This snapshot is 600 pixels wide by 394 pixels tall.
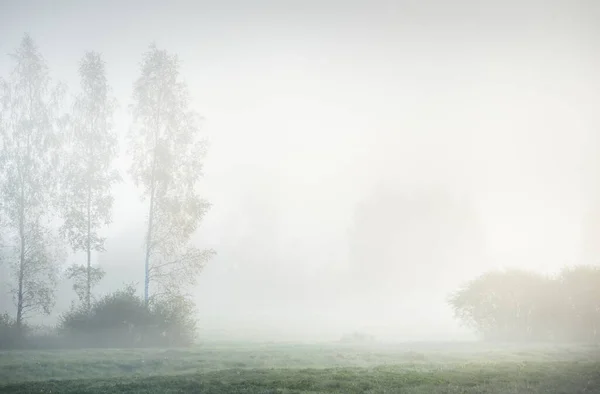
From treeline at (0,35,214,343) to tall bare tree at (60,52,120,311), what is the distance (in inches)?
4.3

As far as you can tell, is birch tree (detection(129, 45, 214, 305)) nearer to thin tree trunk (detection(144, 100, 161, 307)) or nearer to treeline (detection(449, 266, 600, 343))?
thin tree trunk (detection(144, 100, 161, 307))

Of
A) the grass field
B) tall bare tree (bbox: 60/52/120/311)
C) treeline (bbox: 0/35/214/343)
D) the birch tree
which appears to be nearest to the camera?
the grass field

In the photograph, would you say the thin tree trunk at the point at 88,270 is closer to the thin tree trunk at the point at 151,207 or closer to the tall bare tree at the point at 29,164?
the tall bare tree at the point at 29,164

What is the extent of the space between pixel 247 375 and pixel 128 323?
2104 centimetres

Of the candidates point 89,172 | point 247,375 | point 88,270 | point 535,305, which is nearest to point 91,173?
point 89,172

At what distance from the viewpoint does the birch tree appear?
48.2 metres

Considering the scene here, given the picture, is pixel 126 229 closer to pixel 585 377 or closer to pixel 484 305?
pixel 484 305

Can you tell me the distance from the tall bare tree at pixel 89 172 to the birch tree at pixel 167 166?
11.1 feet

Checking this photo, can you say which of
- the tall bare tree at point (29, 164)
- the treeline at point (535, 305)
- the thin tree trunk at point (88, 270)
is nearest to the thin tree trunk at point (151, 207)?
the thin tree trunk at point (88, 270)

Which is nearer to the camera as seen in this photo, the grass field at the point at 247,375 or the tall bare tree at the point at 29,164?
the grass field at the point at 247,375

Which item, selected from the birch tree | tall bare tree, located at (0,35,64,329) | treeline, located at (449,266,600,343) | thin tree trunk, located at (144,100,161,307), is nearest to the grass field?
thin tree trunk, located at (144,100,161,307)

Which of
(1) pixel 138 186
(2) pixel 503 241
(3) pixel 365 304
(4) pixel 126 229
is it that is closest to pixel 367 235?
(3) pixel 365 304

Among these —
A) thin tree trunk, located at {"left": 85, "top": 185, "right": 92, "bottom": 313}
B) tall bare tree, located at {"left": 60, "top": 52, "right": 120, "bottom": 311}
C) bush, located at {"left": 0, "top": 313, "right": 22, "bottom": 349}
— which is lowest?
bush, located at {"left": 0, "top": 313, "right": 22, "bottom": 349}

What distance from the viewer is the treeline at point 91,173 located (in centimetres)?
4544
